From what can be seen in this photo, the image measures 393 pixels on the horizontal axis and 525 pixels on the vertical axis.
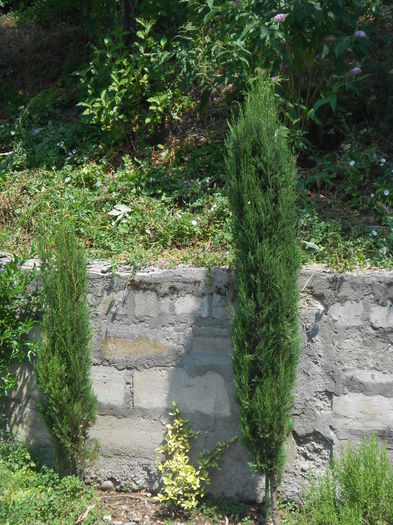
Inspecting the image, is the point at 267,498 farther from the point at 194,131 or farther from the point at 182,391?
the point at 194,131

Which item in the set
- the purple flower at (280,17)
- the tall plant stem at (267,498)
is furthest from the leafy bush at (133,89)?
the tall plant stem at (267,498)

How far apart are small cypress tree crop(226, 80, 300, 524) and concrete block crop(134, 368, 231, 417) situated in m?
0.41

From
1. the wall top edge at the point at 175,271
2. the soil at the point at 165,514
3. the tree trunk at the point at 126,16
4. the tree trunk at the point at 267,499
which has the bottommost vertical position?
the soil at the point at 165,514

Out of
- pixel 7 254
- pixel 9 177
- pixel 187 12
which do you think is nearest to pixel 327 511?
pixel 7 254

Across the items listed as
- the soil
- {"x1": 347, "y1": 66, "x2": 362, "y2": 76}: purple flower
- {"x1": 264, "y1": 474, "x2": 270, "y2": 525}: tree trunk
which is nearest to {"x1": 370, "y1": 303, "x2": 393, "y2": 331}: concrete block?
{"x1": 264, "y1": 474, "x2": 270, "y2": 525}: tree trunk

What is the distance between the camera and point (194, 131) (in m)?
5.96

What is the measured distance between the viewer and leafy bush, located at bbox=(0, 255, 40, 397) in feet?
14.5

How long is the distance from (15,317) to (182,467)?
1471mm

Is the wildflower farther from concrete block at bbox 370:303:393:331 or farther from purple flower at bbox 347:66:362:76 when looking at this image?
concrete block at bbox 370:303:393:331

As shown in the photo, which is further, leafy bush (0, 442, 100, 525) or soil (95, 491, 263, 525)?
soil (95, 491, 263, 525)

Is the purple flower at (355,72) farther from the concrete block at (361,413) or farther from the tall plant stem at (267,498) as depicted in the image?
Result: the tall plant stem at (267,498)

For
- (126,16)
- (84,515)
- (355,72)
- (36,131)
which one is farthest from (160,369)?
(126,16)

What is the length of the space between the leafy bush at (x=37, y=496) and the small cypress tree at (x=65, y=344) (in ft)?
0.78

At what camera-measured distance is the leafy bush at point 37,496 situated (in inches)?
154
